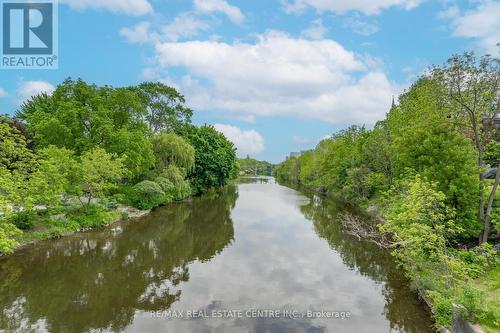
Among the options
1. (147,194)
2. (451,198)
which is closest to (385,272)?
(451,198)

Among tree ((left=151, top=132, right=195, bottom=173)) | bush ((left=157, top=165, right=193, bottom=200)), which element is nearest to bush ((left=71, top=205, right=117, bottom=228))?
bush ((left=157, top=165, right=193, bottom=200))

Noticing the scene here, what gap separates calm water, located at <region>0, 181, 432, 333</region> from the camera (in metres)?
10.6

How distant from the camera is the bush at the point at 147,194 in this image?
30.9 m

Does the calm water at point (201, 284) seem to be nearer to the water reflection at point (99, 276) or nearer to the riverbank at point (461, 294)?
the water reflection at point (99, 276)

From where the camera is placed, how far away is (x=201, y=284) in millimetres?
13859

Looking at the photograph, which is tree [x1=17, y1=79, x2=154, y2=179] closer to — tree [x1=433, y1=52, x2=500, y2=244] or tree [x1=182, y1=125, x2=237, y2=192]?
tree [x1=182, y1=125, x2=237, y2=192]

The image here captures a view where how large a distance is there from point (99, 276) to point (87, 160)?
11295 mm

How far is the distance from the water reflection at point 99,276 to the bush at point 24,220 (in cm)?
217

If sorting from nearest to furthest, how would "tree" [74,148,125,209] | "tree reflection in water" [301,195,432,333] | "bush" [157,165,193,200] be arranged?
1. "tree reflection in water" [301,195,432,333]
2. "tree" [74,148,125,209]
3. "bush" [157,165,193,200]

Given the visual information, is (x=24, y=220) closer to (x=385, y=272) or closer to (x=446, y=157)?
(x=385, y=272)

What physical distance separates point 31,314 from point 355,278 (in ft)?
43.6

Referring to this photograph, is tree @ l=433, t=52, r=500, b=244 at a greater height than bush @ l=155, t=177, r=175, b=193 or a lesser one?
greater

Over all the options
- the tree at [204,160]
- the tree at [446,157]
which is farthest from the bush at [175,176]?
the tree at [446,157]

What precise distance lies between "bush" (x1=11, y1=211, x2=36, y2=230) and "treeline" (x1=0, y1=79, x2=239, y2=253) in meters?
0.05
